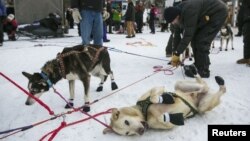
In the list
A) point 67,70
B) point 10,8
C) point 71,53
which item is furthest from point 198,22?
point 10,8

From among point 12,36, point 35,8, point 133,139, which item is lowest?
point 133,139

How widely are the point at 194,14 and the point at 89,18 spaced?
190 cm

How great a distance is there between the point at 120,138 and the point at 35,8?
12209mm

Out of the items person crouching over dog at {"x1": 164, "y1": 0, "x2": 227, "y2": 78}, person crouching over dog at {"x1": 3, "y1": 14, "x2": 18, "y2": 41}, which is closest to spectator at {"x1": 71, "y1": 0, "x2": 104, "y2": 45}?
person crouching over dog at {"x1": 164, "y1": 0, "x2": 227, "y2": 78}

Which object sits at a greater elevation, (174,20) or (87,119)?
(174,20)

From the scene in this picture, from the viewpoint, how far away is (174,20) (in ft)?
15.7

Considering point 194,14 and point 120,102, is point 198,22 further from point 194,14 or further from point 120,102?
point 120,102

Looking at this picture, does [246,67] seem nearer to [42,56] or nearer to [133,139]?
[133,139]

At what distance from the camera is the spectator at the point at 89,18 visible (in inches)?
220

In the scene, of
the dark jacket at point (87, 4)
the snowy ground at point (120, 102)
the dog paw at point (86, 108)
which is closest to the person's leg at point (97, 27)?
the dark jacket at point (87, 4)

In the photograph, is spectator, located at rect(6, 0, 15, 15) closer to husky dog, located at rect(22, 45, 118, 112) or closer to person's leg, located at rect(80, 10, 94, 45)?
person's leg, located at rect(80, 10, 94, 45)

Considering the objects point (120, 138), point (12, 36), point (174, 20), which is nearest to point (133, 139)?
point (120, 138)

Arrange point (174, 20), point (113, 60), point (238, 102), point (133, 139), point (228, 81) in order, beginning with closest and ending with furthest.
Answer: point (133, 139) → point (238, 102) → point (174, 20) → point (228, 81) → point (113, 60)

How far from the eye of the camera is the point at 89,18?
561cm
